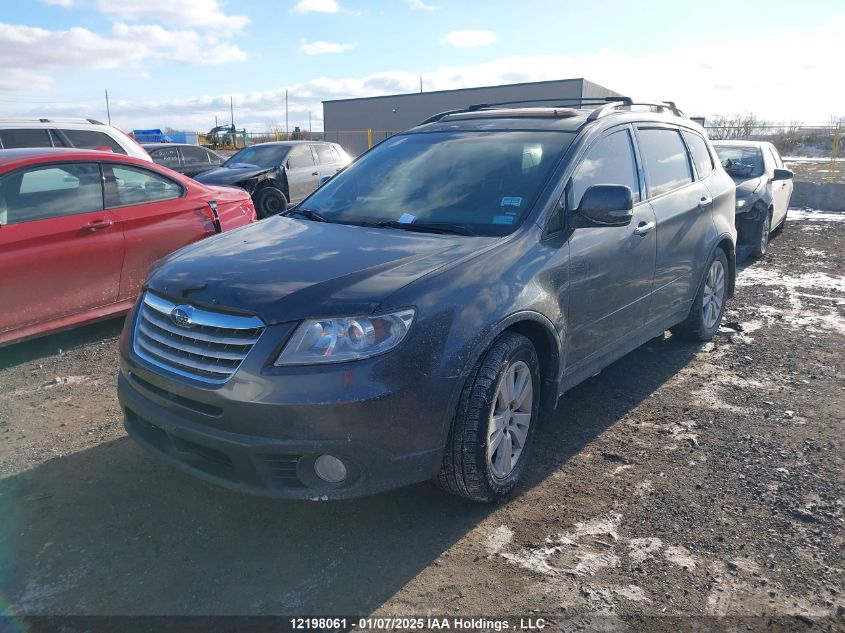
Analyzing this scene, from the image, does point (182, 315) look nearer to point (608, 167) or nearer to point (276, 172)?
point (608, 167)

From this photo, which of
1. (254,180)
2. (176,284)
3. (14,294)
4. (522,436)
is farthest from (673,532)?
(254,180)

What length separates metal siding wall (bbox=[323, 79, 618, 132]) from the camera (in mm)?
39375

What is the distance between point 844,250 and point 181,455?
33.9 ft

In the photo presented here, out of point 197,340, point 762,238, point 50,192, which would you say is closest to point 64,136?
point 50,192

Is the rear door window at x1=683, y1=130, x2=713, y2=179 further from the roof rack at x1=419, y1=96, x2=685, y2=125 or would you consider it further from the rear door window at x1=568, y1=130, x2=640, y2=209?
the rear door window at x1=568, y1=130, x2=640, y2=209

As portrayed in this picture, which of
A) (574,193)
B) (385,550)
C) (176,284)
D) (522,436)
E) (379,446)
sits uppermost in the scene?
(574,193)

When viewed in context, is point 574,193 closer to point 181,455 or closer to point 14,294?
point 181,455

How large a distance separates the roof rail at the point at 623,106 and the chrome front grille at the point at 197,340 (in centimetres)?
250

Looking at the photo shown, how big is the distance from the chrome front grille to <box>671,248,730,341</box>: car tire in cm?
381

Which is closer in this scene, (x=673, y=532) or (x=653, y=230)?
(x=673, y=532)

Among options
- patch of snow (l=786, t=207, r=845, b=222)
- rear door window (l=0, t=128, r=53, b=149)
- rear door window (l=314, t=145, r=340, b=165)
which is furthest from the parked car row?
patch of snow (l=786, t=207, r=845, b=222)

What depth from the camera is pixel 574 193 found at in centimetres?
364

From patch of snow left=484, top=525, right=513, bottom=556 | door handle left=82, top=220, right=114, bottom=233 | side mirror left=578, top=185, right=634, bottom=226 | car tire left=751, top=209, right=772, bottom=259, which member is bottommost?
patch of snow left=484, top=525, right=513, bottom=556

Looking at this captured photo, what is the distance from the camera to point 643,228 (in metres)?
4.19
